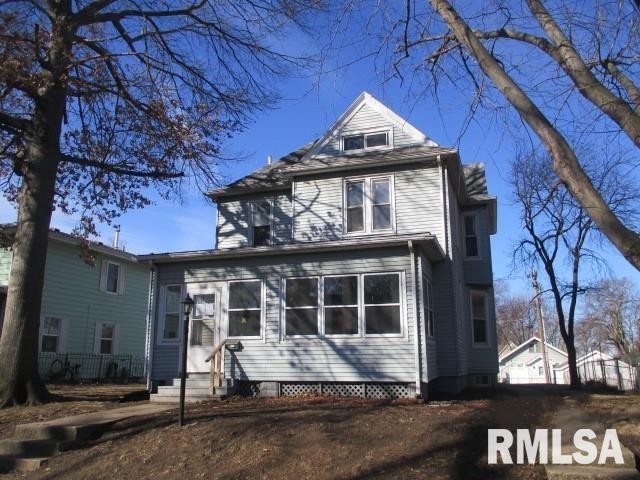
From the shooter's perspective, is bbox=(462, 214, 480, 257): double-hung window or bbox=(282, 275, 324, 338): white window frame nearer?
bbox=(282, 275, 324, 338): white window frame

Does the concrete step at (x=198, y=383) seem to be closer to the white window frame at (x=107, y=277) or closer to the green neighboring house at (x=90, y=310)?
the green neighboring house at (x=90, y=310)

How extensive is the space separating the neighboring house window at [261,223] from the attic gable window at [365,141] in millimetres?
3146

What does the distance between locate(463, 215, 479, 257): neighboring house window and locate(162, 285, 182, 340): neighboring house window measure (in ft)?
30.7

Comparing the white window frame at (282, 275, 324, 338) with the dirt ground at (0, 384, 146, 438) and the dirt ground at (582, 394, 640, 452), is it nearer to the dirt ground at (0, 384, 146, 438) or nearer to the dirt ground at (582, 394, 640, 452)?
the dirt ground at (0, 384, 146, 438)

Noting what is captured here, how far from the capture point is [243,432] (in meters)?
8.14

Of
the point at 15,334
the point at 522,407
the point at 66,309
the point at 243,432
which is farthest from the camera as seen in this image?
the point at 66,309

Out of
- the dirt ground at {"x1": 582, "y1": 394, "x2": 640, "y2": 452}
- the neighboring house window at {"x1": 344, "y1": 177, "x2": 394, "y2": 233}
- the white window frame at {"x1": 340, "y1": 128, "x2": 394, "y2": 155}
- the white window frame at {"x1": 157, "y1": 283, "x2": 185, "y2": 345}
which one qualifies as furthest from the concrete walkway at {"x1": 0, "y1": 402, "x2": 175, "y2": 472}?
the white window frame at {"x1": 340, "y1": 128, "x2": 394, "y2": 155}

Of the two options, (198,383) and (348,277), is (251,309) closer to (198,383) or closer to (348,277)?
(198,383)

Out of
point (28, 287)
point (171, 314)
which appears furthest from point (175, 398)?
point (28, 287)

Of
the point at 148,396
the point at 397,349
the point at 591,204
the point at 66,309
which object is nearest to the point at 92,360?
the point at 66,309

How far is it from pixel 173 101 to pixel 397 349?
30.9 feet

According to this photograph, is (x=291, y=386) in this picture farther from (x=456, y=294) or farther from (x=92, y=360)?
(x=92, y=360)

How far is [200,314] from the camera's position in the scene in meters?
14.3

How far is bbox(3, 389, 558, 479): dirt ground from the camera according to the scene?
6.47 meters
